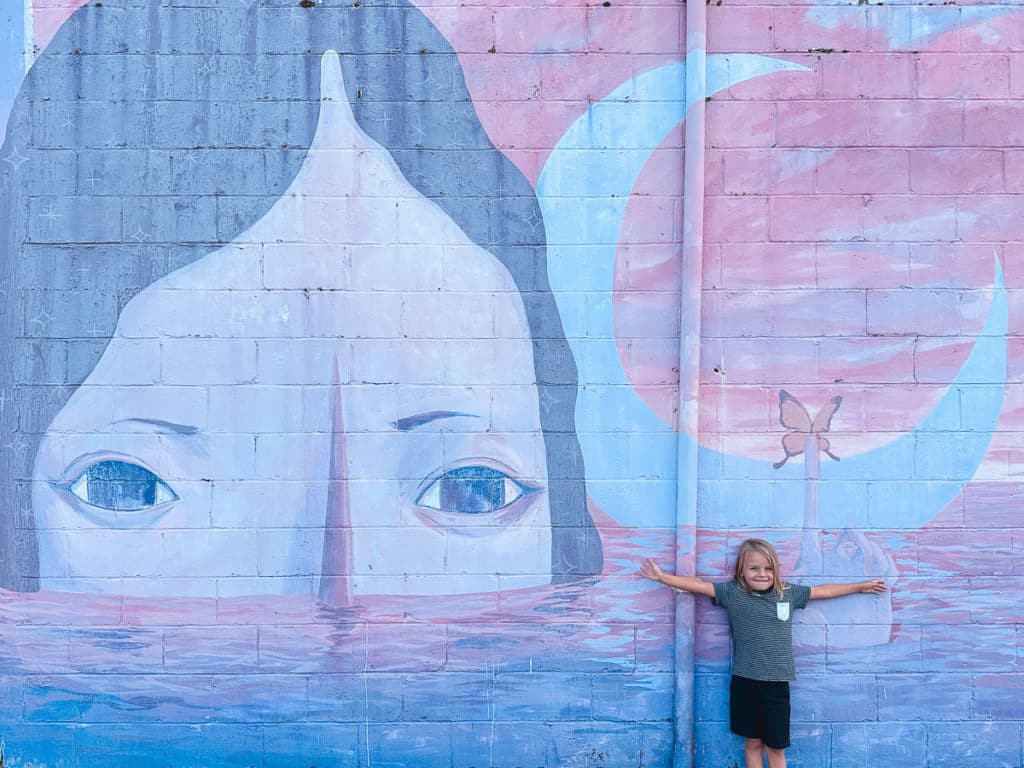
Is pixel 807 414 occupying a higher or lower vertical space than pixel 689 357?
lower

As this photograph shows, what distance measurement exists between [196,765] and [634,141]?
3448 millimetres

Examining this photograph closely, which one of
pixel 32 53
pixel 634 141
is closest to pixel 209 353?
pixel 32 53

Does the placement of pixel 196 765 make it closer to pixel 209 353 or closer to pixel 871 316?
pixel 209 353

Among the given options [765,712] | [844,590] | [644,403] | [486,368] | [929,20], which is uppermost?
[929,20]

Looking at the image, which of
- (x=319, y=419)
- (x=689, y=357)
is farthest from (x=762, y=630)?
(x=319, y=419)

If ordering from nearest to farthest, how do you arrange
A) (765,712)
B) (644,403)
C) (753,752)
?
(765,712)
(753,752)
(644,403)

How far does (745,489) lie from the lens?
4590 millimetres

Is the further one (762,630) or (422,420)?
(422,420)

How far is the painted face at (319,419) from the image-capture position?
15.0 ft

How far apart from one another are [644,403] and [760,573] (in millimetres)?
893

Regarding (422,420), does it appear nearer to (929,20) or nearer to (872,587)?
(872,587)

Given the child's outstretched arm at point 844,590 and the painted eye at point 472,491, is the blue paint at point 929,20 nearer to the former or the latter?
the child's outstretched arm at point 844,590

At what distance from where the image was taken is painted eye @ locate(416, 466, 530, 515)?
4.59 m

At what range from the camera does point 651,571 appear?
4.55 meters
